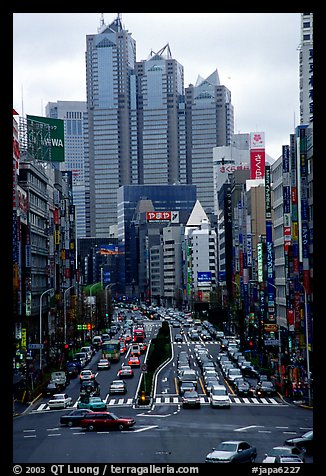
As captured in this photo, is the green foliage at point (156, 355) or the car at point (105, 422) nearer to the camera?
the car at point (105, 422)

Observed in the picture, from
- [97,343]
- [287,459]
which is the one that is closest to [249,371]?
[97,343]

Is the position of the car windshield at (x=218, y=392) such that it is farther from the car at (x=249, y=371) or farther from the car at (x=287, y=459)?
the car at (x=287, y=459)

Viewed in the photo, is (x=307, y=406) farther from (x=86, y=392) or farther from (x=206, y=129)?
(x=206, y=129)

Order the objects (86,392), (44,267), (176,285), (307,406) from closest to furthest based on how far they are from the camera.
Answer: (307,406) → (86,392) → (44,267) → (176,285)

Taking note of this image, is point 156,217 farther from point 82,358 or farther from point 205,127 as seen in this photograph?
point 82,358

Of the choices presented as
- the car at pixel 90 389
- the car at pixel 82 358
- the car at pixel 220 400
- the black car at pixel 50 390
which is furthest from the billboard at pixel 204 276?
the car at pixel 220 400
